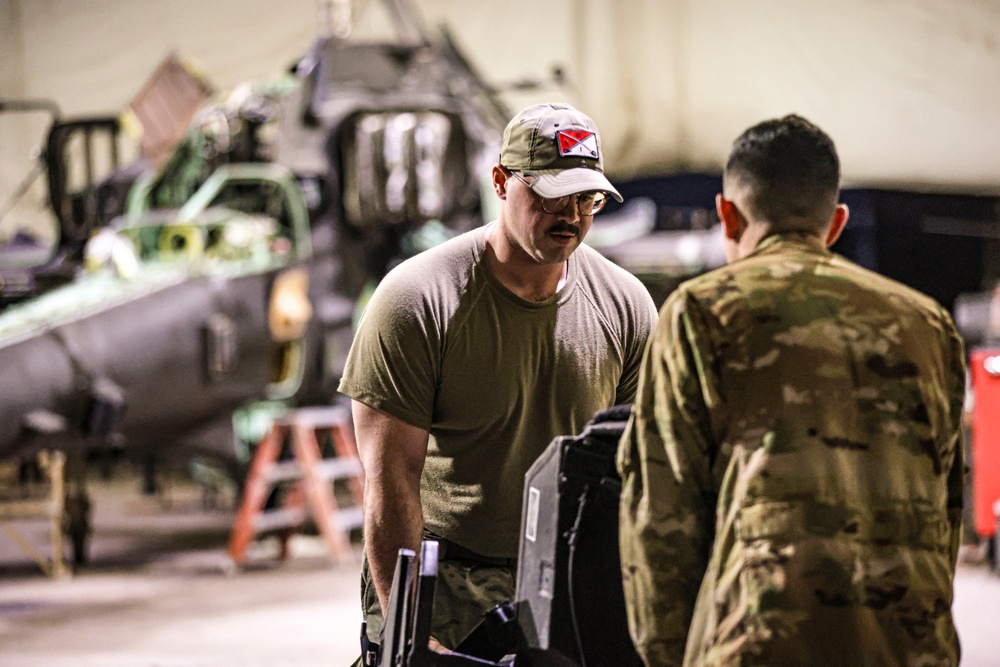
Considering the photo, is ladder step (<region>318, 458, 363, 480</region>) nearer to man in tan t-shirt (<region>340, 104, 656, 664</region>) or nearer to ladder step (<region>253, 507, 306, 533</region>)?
ladder step (<region>253, 507, 306, 533</region>)

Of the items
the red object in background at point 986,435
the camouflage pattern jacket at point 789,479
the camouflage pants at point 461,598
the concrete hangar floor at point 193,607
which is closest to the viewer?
the camouflage pattern jacket at point 789,479

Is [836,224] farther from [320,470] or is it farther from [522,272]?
[320,470]

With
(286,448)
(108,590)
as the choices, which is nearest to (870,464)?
(108,590)

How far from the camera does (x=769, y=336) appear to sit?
221 cm

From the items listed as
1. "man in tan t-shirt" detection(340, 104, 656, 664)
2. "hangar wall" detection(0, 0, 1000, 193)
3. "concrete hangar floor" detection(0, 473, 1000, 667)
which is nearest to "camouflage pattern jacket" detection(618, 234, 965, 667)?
"man in tan t-shirt" detection(340, 104, 656, 664)

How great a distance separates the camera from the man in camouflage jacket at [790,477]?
215 cm

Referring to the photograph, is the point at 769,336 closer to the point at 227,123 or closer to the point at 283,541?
the point at 283,541

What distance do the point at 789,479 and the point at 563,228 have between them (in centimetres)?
100

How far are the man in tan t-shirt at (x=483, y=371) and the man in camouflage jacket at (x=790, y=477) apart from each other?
29.8 inches

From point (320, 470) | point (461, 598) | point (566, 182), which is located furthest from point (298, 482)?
point (566, 182)

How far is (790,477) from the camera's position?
2174 mm

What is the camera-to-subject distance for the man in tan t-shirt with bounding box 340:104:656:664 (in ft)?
9.68

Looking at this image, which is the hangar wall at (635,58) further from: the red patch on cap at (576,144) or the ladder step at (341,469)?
the red patch on cap at (576,144)

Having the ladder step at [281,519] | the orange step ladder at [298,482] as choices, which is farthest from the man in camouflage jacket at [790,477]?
the ladder step at [281,519]
